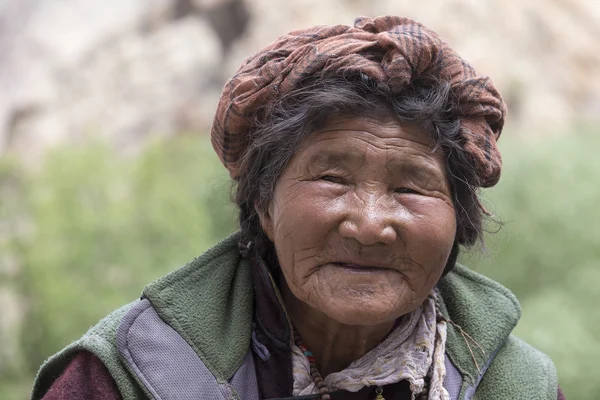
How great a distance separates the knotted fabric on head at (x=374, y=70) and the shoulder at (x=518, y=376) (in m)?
0.53

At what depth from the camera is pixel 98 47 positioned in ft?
43.8

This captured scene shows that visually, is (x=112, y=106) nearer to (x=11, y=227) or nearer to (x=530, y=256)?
(x=11, y=227)

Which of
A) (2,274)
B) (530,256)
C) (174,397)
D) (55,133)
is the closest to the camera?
(174,397)

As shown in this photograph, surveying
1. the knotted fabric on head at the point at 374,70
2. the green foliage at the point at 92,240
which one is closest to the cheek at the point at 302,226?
the knotted fabric on head at the point at 374,70

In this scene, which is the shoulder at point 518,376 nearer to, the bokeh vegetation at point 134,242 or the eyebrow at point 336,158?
the eyebrow at point 336,158

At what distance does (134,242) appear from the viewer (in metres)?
6.86

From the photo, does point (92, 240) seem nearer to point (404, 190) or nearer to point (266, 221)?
point (266, 221)

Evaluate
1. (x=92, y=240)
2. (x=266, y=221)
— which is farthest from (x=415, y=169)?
(x=92, y=240)

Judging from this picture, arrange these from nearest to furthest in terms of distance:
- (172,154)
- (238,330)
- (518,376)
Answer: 1. (238,330)
2. (518,376)
3. (172,154)

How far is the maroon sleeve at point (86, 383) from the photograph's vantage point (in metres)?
1.70

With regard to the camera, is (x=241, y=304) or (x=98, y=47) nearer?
(x=241, y=304)

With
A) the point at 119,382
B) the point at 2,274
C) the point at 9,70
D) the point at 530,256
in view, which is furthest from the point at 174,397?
the point at 9,70

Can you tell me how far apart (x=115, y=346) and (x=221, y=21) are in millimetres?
13687

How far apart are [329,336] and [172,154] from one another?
26.7 ft
